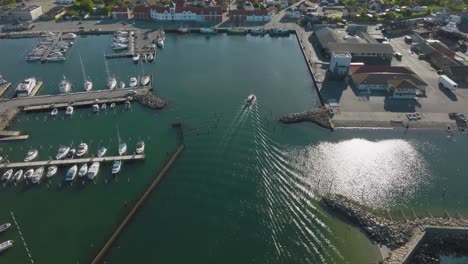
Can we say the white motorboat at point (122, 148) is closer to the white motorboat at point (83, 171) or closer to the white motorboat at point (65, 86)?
the white motorboat at point (83, 171)

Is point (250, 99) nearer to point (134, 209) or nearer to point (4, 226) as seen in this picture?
point (134, 209)

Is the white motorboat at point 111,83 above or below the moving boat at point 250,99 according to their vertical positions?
above

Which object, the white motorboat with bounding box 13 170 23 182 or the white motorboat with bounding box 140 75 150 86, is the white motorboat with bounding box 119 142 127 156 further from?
the white motorboat with bounding box 140 75 150 86

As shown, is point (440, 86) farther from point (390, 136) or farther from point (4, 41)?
point (4, 41)

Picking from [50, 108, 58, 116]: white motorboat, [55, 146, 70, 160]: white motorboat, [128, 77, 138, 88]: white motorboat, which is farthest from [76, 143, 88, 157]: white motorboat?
[128, 77, 138, 88]: white motorboat

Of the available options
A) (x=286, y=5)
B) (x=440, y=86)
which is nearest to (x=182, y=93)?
(x=440, y=86)

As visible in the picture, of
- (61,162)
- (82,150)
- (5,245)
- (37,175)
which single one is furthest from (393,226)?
(37,175)

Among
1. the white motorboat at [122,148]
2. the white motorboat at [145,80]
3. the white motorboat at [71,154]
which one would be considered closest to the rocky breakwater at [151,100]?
the white motorboat at [145,80]
